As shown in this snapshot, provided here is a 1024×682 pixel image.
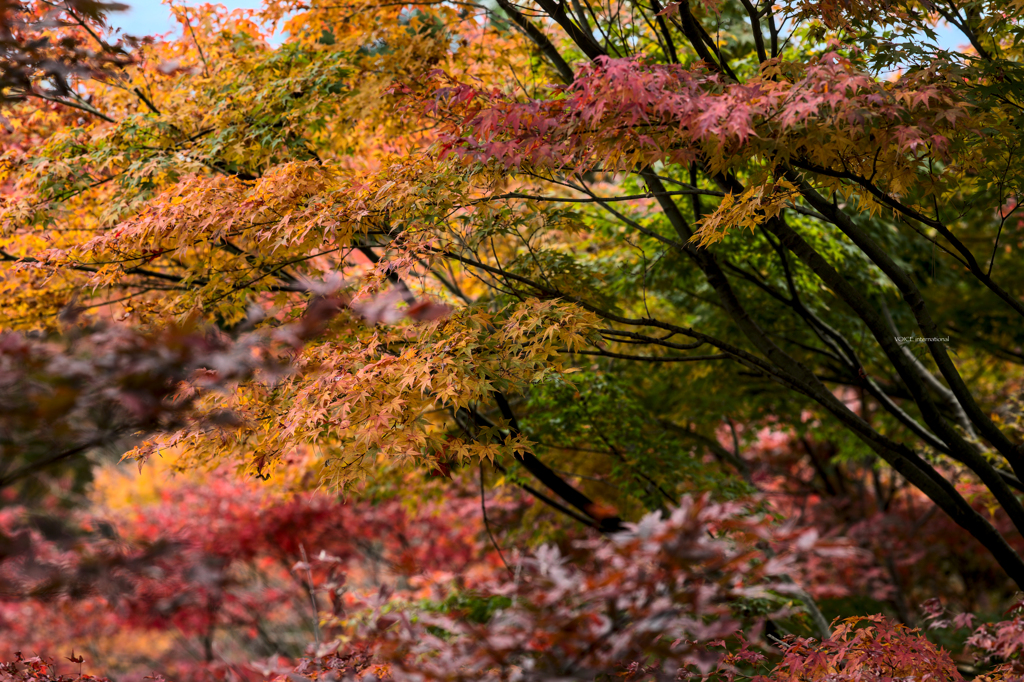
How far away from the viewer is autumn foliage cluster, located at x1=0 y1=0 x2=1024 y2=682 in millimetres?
1959

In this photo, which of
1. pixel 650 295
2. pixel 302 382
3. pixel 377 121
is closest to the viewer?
pixel 302 382

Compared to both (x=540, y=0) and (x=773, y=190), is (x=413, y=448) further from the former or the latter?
(x=540, y=0)

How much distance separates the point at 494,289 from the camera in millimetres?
4941

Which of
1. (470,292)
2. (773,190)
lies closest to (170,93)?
(470,292)

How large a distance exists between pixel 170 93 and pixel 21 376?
4.16m

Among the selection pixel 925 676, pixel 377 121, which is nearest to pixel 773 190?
pixel 925 676

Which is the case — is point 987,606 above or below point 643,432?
below

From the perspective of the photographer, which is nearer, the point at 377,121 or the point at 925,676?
the point at 925,676

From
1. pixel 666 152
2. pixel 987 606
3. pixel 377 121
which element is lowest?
pixel 987 606

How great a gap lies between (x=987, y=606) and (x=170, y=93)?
16.5 metres

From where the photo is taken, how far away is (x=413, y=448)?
3131 mm

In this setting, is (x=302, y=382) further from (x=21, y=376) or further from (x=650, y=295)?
(x=650, y=295)

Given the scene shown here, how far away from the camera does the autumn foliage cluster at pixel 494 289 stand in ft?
6.43

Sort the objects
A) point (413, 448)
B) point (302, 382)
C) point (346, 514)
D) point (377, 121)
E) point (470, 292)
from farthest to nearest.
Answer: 1. point (346, 514)
2. point (470, 292)
3. point (377, 121)
4. point (302, 382)
5. point (413, 448)
